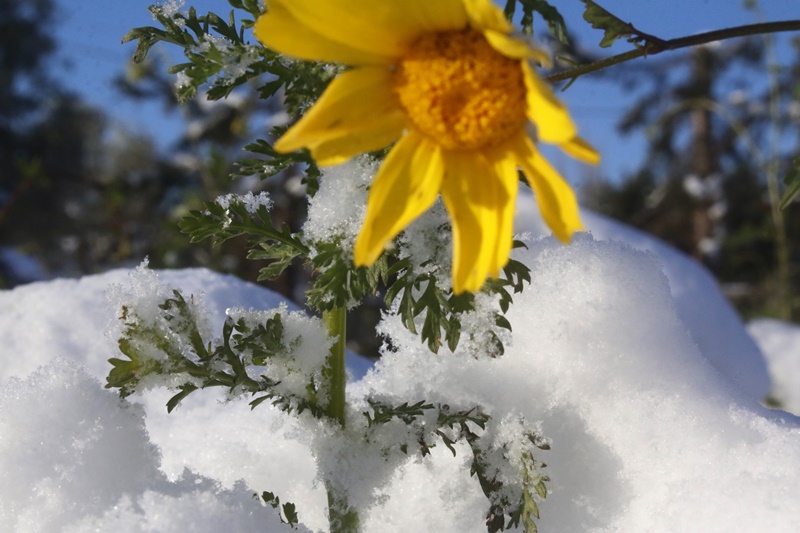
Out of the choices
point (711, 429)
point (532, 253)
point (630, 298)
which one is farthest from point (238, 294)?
point (711, 429)

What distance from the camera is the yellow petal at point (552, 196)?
461 millimetres

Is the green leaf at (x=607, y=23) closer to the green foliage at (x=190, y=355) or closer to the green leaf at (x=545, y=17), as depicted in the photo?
the green leaf at (x=545, y=17)

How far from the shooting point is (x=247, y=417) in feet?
3.11

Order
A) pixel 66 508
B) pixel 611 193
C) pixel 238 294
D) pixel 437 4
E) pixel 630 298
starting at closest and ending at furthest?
pixel 437 4
pixel 66 508
pixel 630 298
pixel 238 294
pixel 611 193

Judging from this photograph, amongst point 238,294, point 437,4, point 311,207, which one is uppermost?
point 437,4

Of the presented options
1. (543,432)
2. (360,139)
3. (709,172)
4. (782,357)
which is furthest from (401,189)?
(709,172)

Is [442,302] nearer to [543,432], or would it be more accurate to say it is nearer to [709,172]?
[543,432]

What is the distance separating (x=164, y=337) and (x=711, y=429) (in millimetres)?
539

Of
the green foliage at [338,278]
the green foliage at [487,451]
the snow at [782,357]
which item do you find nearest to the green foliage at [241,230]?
the green foliage at [338,278]

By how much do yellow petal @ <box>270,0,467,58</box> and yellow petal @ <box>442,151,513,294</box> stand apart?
0.09m

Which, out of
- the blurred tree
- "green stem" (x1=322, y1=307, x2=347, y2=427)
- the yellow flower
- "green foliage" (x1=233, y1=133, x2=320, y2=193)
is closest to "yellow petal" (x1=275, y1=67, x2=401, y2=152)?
the yellow flower

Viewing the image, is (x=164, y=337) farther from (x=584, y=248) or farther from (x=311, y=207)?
(x=584, y=248)

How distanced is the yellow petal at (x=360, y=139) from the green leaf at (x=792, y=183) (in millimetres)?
373

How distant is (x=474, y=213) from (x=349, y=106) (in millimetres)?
119
